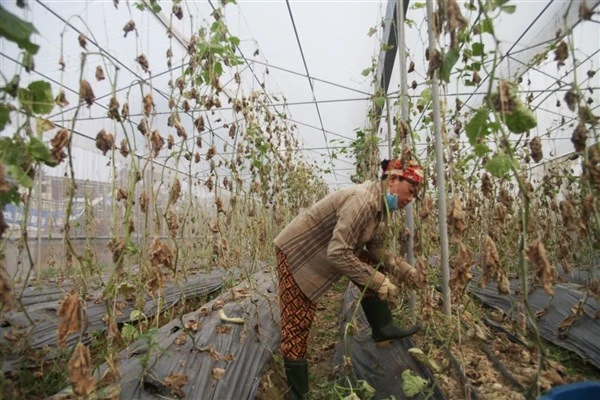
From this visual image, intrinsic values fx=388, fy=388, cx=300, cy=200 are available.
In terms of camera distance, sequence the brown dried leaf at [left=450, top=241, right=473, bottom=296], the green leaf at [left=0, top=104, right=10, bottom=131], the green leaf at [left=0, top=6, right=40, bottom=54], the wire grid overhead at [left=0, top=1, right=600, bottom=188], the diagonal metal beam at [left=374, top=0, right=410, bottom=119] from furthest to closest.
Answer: the diagonal metal beam at [left=374, top=0, right=410, bottom=119] → the wire grid overhead at [left=0, top=1, right=600, bottom=188] → the brown dried leaf at [left=450, top=241, right=473, bottom=296] → the green leaf at [left=0, top=104, right=10, bottom=131] → the green leaf at [left=0, top=6, right=40, bottom=54]

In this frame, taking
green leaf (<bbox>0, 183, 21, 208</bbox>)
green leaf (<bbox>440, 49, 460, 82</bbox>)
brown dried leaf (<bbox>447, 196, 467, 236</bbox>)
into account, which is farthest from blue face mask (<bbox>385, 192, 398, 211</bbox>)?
green leaf (<bbox>0, 183, 21, 208</bbox>)

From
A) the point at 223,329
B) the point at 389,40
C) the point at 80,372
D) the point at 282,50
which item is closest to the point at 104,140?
the point at 80,372

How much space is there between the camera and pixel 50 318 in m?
2.55

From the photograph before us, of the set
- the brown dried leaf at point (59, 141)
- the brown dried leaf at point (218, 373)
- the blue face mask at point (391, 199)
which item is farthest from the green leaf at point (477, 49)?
the brown dried leaf at point (218, 373)

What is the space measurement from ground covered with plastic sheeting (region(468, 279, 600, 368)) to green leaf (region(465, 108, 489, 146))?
1.11 m

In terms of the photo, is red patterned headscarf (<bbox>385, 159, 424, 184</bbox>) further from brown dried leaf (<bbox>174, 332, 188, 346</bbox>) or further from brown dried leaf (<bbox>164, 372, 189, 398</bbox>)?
brown dried leaf (<bbox>174, 332, 188, 346</bbox>)

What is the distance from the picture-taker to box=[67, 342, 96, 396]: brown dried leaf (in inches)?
55.1

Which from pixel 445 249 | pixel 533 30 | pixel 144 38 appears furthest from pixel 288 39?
pixel 445 249

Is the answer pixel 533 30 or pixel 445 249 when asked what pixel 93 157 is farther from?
pixel 533 30

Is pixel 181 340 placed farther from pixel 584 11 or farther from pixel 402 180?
pixel 584 11

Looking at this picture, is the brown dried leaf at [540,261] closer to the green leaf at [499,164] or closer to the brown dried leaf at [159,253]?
the green leaf at [499,164]

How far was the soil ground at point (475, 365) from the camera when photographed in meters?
1.98

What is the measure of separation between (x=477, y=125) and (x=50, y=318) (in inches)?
109

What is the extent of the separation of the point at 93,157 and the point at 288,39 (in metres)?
3.69
